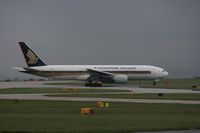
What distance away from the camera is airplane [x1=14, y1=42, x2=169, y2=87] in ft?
241

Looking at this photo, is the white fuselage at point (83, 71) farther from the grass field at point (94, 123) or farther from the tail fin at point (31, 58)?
the grass field at point (94, 123)

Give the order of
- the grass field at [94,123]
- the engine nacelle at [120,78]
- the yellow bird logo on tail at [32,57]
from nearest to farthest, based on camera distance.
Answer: the grass field at [94,123]
the engine nacelle at [120,78]
the yellow bird logo on tail at [32,57]

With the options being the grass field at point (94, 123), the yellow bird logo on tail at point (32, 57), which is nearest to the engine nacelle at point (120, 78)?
the yellow bird logo on tail at point (32, 57)

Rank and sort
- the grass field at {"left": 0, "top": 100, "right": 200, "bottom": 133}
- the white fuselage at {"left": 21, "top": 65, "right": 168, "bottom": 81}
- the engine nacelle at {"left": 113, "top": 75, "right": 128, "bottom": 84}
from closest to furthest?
1. the grass field at {"left": 0, "top": 100, "right": 200, "bottom": 133}
2. the engine nacelle at {"left": 113, "top": 75, "right": 128, "bottom": 84}
3. the white fuselage at {"left": 21, "top": 65, "right": 168, "bottom": 81}

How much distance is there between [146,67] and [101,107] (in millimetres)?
47385

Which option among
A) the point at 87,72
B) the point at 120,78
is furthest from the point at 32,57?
the point at 120,78

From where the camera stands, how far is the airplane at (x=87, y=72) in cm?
7338

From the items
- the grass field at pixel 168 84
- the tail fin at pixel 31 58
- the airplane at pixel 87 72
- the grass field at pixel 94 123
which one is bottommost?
the grass field at pixel 94 123

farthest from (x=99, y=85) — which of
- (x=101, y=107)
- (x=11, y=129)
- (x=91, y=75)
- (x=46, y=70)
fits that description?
(x=11, y=129)

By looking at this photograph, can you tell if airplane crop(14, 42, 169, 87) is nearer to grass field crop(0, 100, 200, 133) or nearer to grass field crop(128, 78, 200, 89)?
grass field crop(128, 78, 200, 89)

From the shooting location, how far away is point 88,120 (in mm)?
22297

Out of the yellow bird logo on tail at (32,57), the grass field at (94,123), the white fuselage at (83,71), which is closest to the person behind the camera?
the grass field at (94,123)

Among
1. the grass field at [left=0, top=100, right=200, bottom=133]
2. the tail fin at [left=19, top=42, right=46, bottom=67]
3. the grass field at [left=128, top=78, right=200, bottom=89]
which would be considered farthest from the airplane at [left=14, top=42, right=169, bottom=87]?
the grass field at [left=0, top=100, right=200, bottom=133]

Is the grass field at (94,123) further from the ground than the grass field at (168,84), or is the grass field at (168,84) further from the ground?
the grass field at (168,84)
